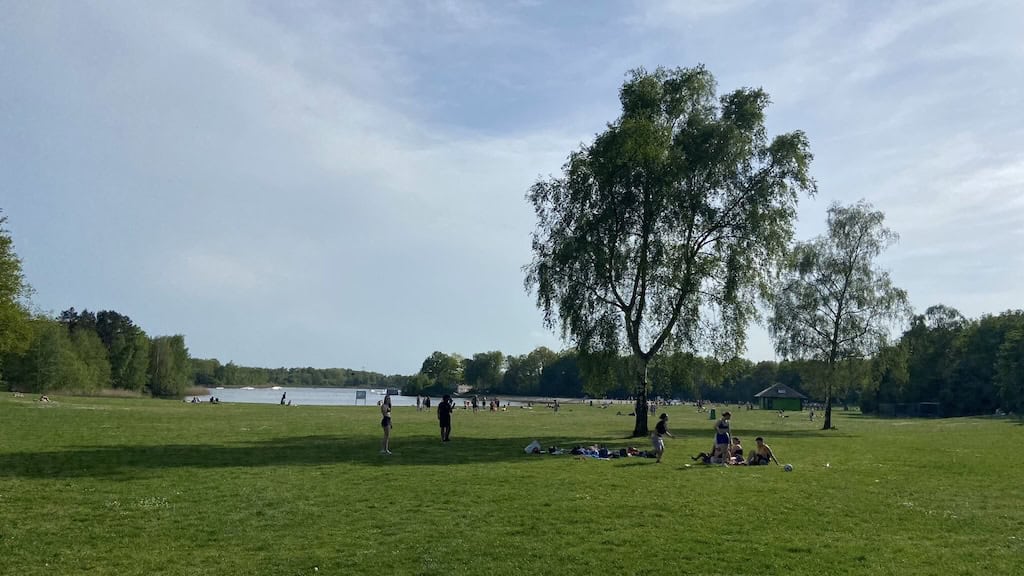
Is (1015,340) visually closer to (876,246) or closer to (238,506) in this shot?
(876,246)

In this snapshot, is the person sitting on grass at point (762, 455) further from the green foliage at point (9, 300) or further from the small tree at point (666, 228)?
the green foliage at point (9, 300)

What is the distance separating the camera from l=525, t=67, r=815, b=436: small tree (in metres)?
38.9

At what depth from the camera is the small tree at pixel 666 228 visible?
38.9 m

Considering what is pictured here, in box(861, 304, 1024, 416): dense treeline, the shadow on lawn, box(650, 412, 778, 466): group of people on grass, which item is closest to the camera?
the shadow on lawn

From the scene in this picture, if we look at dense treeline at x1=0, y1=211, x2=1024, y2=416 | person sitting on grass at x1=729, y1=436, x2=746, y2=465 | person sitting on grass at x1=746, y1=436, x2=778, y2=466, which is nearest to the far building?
dense treeline at x1=0, y1=211, x2=1024, y2=416

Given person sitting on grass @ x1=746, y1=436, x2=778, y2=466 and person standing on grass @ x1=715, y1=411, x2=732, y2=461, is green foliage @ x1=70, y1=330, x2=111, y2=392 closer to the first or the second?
person standing on grass @ x1=715, y1=411, x2=732, y2=461

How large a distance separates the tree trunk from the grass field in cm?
1137

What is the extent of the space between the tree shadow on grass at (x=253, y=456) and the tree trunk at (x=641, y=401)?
22.0 feet

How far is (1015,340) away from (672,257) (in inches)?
3032

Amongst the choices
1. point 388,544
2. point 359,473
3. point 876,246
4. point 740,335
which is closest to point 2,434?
point 359,473

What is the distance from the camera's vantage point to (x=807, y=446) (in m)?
37.4

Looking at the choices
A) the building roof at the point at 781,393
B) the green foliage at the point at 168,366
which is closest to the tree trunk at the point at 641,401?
the building roof at the point at 781,393

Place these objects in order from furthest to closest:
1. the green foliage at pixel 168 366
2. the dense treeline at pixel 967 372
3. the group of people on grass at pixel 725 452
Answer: the green foliage at pixel 168 366, the dense treeline at pixel 967 372, the group of people on grass at pixel 725 452

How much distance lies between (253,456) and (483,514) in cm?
1405
